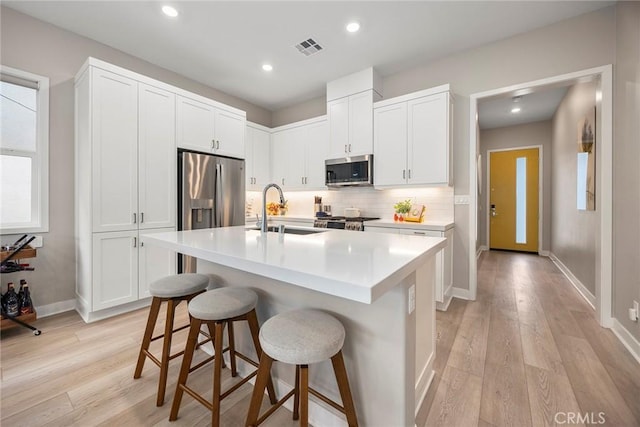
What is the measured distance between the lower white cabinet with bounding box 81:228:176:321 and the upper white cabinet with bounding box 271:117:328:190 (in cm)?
230

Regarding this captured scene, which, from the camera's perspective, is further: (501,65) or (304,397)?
(501,65)

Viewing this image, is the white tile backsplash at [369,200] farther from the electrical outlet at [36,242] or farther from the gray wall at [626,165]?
the electrical outlet at [36,242]

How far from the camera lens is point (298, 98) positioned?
4762 millimetres

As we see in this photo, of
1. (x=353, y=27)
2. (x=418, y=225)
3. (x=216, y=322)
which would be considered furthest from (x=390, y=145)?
(x=216, y=322)

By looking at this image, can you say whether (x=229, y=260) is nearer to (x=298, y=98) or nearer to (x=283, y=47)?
(x=283, y=47)

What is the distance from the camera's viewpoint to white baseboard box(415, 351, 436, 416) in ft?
4.94

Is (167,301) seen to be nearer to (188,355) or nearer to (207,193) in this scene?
(188,355)

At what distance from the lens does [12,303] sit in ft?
7.80

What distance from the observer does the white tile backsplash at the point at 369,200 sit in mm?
3489

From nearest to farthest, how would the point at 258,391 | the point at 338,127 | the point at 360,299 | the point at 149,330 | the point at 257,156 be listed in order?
the point at 360,299
the point at 258,391
the point at 149,330
the point at 338,127
the point at 257,156

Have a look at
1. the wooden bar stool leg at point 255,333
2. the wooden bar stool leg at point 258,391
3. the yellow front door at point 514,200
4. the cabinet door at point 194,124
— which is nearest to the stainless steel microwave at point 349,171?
the cabinet door at point 194,124

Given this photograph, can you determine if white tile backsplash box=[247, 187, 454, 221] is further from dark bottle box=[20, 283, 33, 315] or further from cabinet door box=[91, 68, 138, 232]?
dark bottle box=[20, 283, 33, 315]

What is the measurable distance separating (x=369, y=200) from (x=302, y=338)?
328 centimetres

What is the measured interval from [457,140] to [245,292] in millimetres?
3117
